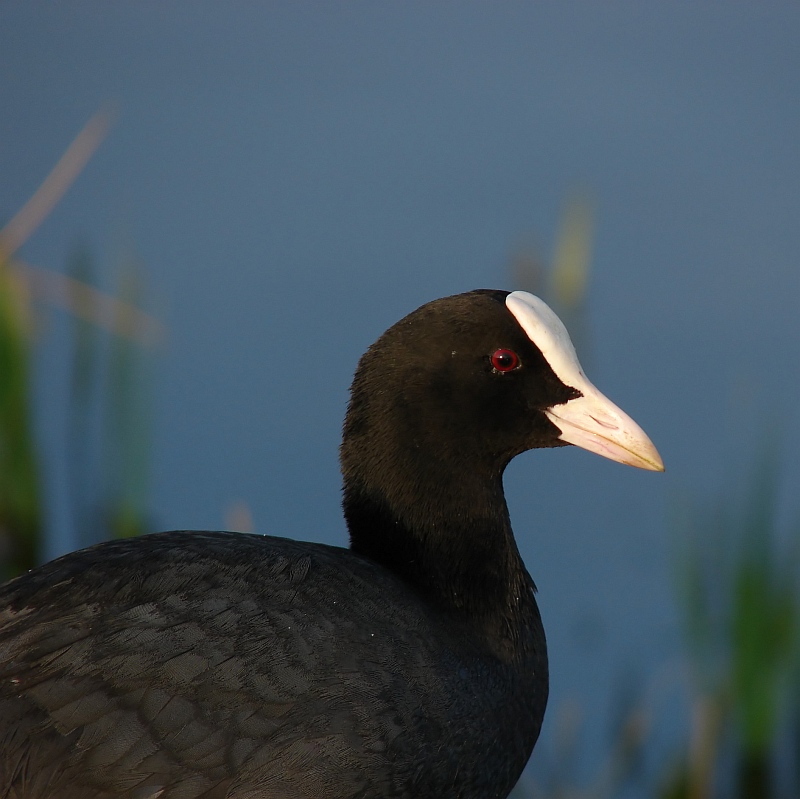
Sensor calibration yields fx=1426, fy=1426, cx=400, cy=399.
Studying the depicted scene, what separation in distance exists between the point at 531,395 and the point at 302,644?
0.64 metres

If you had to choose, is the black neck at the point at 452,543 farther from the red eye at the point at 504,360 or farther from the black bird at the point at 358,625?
the red eye at the point at 504,360

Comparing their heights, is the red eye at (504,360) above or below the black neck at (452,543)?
above

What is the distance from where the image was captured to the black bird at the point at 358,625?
78.6 inches

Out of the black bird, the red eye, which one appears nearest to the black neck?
the black bird

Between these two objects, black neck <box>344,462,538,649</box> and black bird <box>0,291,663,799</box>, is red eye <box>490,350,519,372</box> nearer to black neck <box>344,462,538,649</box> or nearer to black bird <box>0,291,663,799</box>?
black bird <box>0,291,663,799</box>

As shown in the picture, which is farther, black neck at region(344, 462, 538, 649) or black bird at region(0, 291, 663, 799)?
black neck at region(344, 462, 538, 649)

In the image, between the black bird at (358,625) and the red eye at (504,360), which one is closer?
the black bird at (358,625)

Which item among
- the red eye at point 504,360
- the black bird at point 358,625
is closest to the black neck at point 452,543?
the black bird at point 358,625

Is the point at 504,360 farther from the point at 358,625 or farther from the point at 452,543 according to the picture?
the point at 358,625

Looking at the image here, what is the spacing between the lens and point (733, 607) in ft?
10.6

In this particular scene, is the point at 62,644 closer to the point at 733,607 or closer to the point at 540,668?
the point at 540,668

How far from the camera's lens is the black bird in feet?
6.55

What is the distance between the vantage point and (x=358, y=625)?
7.15 ft

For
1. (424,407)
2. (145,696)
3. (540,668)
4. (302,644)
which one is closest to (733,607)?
(540,668)
